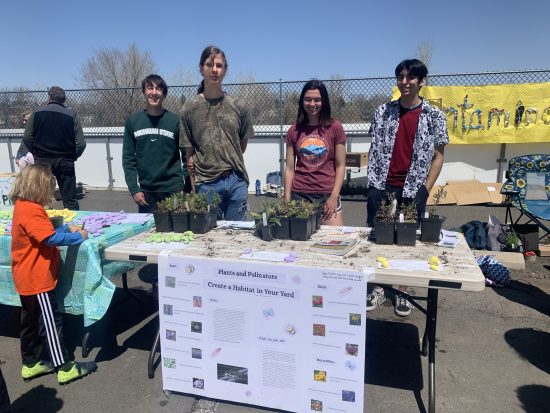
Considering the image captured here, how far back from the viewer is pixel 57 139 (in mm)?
5152

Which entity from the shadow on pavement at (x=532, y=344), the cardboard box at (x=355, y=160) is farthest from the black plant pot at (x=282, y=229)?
the cardboard box at (x=355, y=160)

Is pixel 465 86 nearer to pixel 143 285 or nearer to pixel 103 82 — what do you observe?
pixel 143 285

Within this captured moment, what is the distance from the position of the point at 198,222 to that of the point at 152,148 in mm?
1050

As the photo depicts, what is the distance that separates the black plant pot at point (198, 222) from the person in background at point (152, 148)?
2.90 feet

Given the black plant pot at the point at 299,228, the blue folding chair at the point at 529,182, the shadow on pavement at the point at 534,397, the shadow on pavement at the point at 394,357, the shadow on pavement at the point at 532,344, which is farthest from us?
the blue folding chair at the point at 529,182

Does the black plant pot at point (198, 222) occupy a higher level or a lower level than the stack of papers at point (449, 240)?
higher

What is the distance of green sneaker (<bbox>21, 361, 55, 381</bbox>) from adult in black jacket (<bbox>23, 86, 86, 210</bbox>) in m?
2.79

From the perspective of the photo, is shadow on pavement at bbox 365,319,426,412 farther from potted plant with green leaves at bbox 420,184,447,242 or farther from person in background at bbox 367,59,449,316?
potted plant with green leaves at bbox 420,184,447,242

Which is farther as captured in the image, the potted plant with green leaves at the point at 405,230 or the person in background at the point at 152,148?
the person in background at the point at 152,148

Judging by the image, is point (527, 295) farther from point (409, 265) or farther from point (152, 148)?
point (152, 148)

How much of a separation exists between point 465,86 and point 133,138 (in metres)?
6.81

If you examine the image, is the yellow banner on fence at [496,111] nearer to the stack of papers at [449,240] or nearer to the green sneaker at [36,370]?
the stack of papers at [449,240]

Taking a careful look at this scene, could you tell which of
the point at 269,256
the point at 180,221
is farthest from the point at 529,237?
the point at 180,221

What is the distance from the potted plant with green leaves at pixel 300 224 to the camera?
261cm
